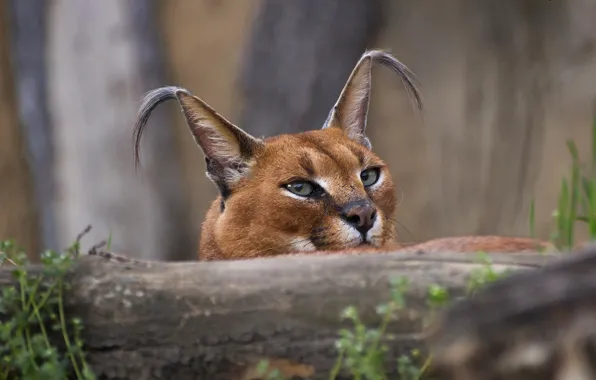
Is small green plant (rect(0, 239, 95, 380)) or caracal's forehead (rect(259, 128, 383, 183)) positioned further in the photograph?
caracal's forehead (rect(259, 128, 383, 183))

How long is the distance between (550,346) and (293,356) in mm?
1013

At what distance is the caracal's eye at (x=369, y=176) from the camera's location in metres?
3.31

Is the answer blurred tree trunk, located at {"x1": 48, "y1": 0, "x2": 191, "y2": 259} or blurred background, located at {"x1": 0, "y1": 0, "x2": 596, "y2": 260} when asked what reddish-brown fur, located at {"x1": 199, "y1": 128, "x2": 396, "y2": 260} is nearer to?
blurred background, located at {"x1": 0, "y1": 0, "x2": 596, "y2": 260}

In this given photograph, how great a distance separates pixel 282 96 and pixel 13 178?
217 centimetres

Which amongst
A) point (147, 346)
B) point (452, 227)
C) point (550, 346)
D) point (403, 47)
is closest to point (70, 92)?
point (403, 47)

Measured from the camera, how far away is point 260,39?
6.05 meters

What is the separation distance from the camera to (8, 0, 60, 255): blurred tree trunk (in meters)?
6.43

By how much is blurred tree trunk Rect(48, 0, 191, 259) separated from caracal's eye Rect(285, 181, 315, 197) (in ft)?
10.2

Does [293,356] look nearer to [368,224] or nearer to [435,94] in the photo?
[368,224]

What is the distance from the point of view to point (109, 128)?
6129 mm

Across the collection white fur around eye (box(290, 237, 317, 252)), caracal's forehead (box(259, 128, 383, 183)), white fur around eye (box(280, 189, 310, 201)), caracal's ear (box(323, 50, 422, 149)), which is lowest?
white fur around eye (box(290, 237, 317, 252))

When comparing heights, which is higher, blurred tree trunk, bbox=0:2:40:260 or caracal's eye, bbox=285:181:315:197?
caracal's eye, bbox=285:181:315:197

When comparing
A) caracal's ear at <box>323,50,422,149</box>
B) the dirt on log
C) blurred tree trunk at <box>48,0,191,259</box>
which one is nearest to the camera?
the dirt on log

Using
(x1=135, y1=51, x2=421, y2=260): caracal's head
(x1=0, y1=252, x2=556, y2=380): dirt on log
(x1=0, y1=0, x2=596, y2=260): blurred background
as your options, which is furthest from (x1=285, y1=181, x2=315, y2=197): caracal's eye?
(x1=0, y1=0, x2=596, y2=260): blurred background
